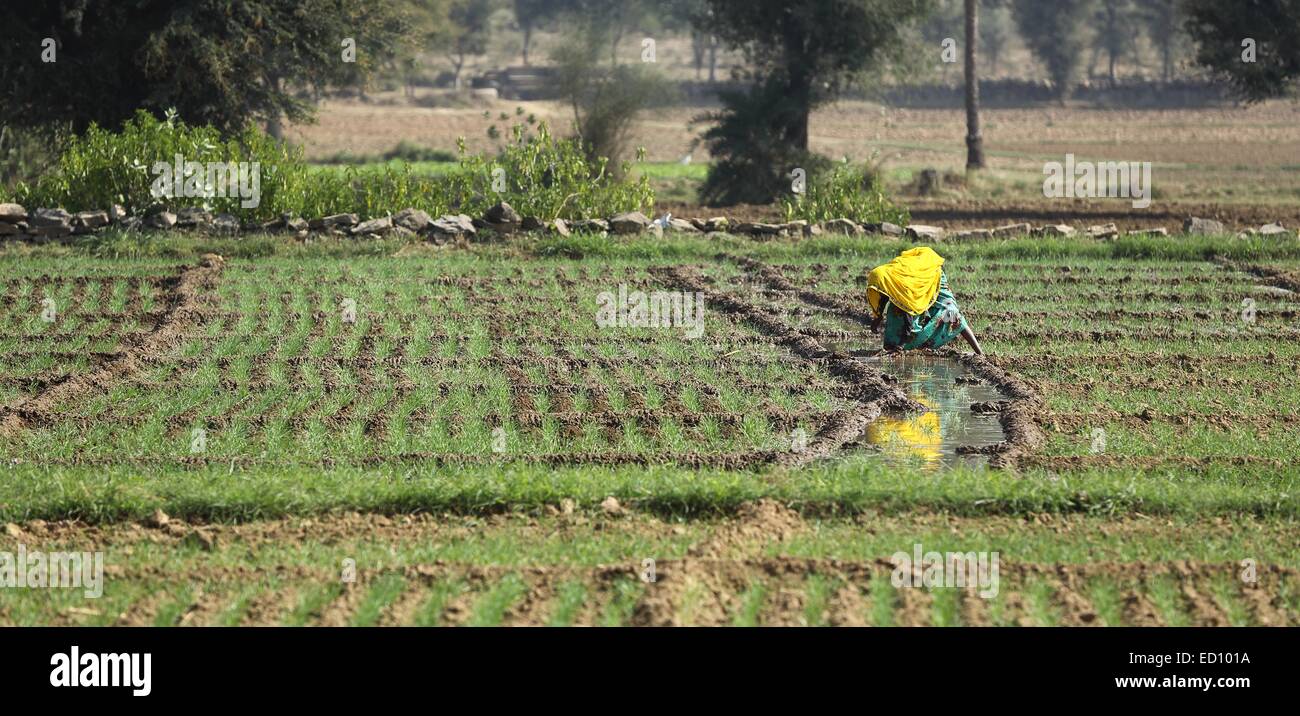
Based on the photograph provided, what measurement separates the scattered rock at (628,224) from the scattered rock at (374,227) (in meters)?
3.05

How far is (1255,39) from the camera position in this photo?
2642cm

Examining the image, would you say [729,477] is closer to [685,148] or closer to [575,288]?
[575,288]

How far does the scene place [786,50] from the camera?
28234 mm

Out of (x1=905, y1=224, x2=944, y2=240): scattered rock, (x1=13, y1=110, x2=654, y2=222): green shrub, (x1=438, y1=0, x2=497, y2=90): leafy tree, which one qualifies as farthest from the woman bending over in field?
(x1=438, y1=0, x2=497, y2=90): leafy tree

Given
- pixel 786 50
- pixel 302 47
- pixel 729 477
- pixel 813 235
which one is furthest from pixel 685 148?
pixel 729 477

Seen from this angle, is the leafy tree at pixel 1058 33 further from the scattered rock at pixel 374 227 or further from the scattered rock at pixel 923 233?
the scattered rock at pixel 374 227

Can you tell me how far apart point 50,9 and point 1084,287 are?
16.1 m

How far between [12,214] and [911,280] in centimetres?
1278

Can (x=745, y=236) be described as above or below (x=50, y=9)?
below

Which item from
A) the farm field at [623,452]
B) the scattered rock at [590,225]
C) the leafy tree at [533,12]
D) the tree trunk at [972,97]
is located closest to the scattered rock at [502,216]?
the scattered rock at [590,225]

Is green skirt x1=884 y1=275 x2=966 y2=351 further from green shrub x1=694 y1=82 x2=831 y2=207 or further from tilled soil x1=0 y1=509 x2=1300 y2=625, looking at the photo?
green shrub x1=694 y1=82 x2=831 y2=207

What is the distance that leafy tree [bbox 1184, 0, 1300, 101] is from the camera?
26.0m

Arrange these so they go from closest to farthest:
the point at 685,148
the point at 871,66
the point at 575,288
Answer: the point at 575,288 → the point at 871,66 → the point at 685,148
